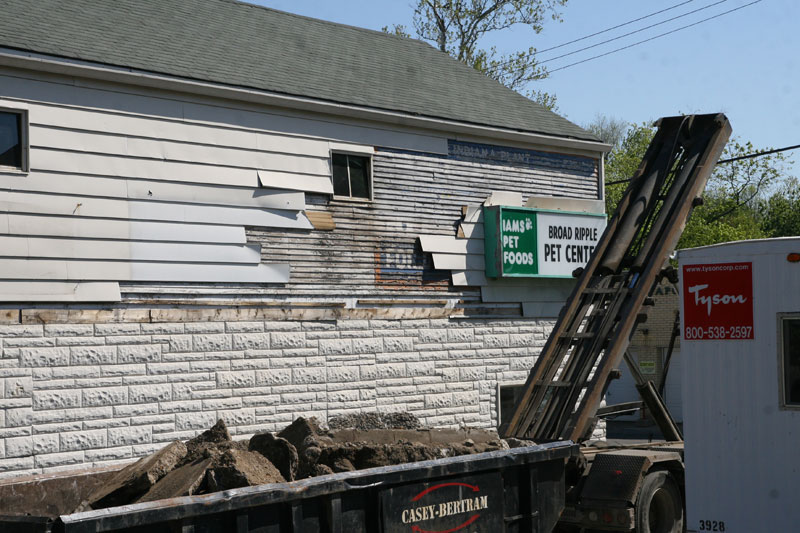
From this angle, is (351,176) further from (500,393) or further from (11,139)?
(11,139)

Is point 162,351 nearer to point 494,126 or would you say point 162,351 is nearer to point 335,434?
point 335,434

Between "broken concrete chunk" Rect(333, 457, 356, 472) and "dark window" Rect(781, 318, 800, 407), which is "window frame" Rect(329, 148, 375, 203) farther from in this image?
"dark window" Rect(781, 318, 800, 407)

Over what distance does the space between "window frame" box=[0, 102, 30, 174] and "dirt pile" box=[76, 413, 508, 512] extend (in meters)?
5.19

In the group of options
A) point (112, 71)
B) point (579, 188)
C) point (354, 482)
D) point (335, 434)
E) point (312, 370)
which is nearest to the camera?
point (354, 482)

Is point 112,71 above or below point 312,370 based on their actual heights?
above

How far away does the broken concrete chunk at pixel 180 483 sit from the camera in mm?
5953

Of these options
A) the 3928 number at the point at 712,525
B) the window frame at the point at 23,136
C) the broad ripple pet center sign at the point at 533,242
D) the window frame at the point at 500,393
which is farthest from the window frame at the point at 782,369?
the window frame at the point at 23,136

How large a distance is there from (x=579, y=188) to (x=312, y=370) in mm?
6755

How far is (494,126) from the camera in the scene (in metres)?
16.2

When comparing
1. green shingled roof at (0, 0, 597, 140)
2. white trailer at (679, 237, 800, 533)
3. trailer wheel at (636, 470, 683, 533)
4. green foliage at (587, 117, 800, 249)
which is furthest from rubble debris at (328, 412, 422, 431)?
green foliage at (587, 117, 800, 249)

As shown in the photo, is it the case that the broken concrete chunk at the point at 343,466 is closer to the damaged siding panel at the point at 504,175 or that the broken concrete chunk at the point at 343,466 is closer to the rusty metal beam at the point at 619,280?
the rusty metal beam at the point at 619,280

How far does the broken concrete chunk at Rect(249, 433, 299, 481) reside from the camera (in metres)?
6.79

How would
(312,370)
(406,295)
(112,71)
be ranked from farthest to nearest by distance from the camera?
(406,295)
(312,370)
(112,71)

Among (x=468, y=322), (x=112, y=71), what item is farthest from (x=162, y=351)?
(x=468, y=322)
